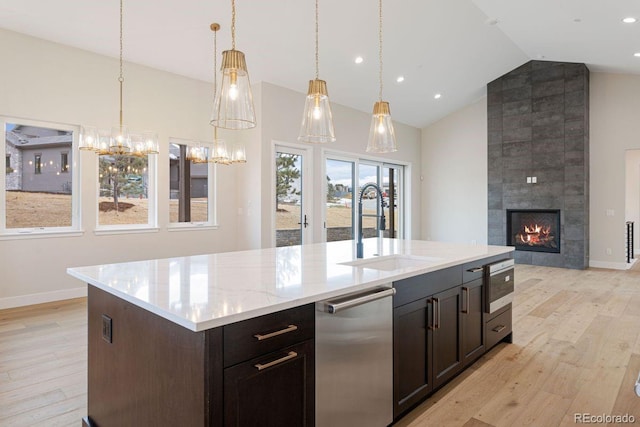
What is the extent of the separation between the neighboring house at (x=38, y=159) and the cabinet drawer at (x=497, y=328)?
509cm

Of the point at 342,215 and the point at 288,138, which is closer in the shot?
the point at 288,138

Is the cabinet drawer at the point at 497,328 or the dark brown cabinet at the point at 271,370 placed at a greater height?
the dark brown cabinet at the point at 271,370

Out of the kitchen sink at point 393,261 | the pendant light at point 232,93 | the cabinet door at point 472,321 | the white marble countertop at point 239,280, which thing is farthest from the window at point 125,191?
the cabinet door at point 472,321

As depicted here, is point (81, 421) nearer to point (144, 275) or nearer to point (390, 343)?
point (144, 275)

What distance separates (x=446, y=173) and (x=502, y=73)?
8.15 feet

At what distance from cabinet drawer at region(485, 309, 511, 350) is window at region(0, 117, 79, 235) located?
4915 mm

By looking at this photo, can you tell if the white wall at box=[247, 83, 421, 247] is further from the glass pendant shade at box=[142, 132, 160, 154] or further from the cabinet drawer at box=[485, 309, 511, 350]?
the cabinet drawer at box=[485, 309, 511, 350]

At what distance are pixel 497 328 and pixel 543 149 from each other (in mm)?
5653

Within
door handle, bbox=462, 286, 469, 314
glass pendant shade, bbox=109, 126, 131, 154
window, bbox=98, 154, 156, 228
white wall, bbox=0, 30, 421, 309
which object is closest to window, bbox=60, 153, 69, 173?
white wall, bbox=0, 30, 421, 309

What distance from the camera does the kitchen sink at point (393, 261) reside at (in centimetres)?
255

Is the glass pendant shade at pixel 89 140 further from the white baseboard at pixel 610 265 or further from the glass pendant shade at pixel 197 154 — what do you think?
the white baseboard at pixel 610 265

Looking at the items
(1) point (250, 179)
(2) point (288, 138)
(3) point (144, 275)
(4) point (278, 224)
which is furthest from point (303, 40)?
(3) point (144, 275)

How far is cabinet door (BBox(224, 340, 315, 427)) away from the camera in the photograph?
1.34 metres

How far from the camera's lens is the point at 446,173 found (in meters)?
9.31
